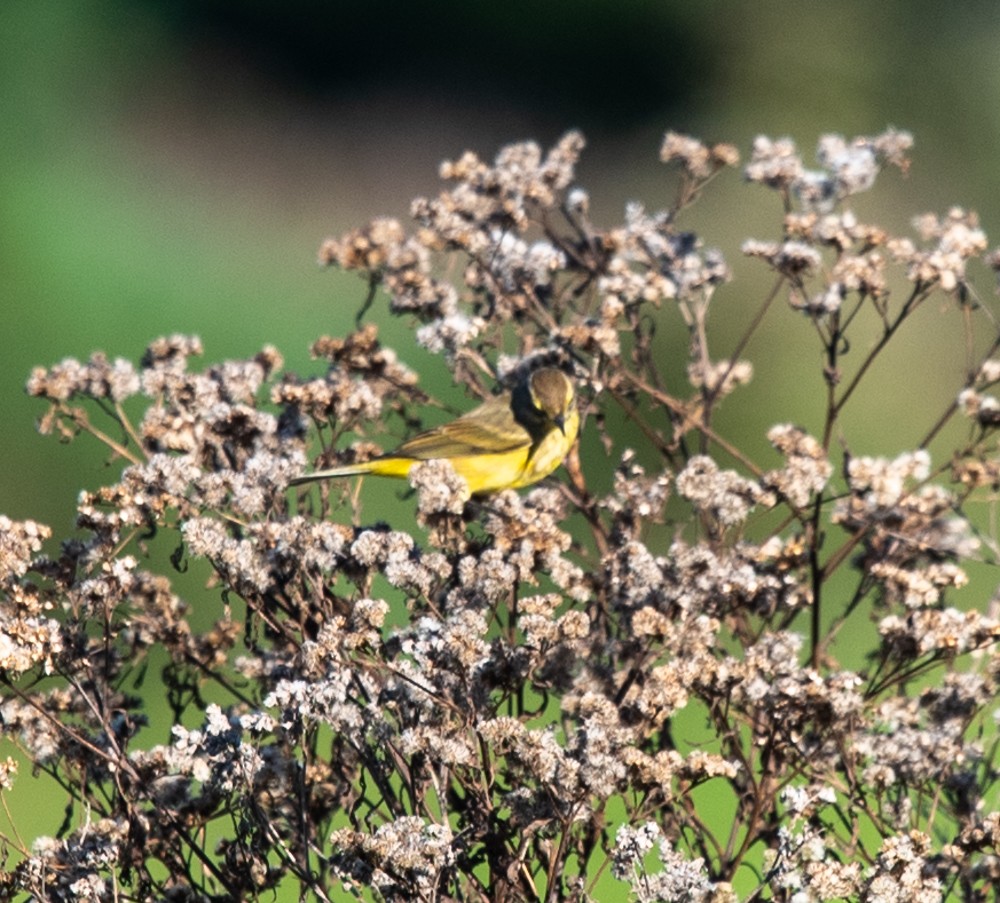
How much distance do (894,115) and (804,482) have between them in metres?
10.1

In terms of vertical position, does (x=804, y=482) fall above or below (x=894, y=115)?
below

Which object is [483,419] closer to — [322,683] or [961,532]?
[961,532]

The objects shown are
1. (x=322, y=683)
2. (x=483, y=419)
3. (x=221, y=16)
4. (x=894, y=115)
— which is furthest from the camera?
(x=221, y=16)

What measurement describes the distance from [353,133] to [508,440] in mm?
11126

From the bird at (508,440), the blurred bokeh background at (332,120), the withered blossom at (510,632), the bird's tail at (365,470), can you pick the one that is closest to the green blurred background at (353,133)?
the blurred bokeh background at (332,120)

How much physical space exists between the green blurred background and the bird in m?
3.69

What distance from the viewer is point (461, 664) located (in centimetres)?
212

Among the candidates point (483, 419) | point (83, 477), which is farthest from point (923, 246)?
point (83, 477)

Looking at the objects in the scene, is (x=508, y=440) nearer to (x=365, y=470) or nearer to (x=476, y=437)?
(x=476, y=437)

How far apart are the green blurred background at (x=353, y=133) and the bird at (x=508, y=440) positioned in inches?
145

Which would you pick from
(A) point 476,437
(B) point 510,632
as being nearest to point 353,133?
(A) point 476,437

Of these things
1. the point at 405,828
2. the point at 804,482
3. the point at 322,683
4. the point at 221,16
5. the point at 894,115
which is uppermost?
the point at 221,16

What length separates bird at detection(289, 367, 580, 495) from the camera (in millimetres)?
3176

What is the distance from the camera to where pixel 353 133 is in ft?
47.0
